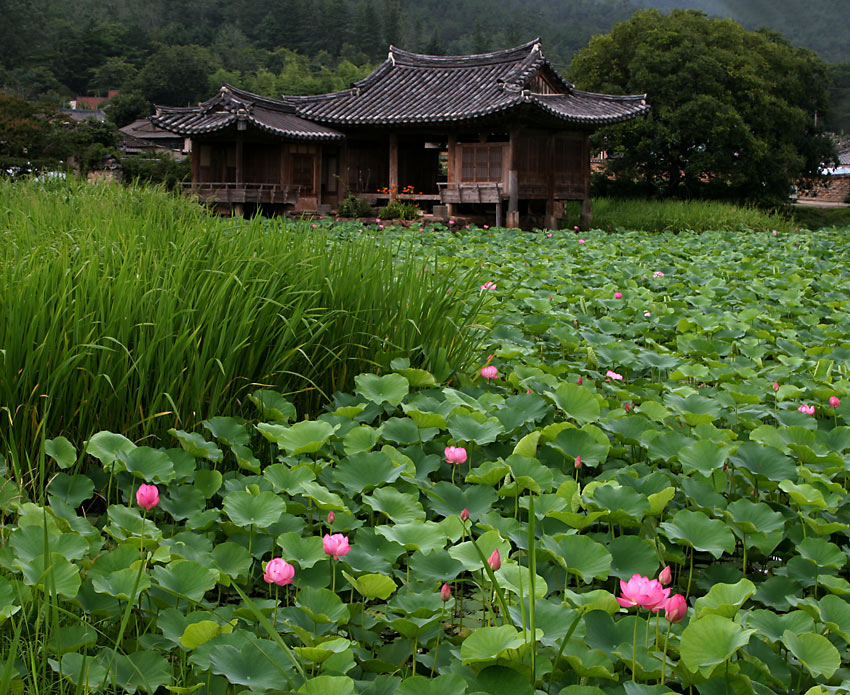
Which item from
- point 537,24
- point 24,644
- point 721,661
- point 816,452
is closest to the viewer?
point 721,661

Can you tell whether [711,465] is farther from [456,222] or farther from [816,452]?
[456,222]

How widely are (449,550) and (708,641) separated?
1.64ft

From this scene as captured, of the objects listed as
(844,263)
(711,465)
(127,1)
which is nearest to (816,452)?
(711,465)

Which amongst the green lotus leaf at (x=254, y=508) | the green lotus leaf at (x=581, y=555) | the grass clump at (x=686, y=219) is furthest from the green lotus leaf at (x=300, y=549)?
the grass clump at (x=686, y=219)

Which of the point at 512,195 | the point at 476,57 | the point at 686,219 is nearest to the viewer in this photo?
the point at 686,219

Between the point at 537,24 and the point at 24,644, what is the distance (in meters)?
85.9

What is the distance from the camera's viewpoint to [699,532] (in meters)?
1.71

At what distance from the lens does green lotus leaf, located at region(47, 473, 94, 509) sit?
5.95 ft

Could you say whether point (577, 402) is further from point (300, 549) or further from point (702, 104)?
point (702, 104)

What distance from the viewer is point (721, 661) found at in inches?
46.8

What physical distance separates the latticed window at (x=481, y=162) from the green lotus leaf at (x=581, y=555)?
552 inches

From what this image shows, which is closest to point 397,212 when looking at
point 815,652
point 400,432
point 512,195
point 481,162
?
point 481,162

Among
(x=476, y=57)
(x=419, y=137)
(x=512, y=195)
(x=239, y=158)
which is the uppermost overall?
(x=476, y=57)

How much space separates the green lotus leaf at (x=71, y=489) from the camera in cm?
181
